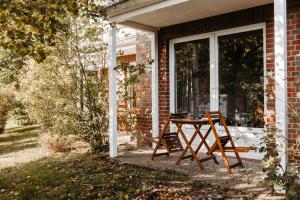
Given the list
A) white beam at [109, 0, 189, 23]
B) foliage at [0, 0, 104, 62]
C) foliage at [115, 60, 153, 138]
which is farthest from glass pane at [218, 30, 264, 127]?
foliage at [0, 0, 104, 62]

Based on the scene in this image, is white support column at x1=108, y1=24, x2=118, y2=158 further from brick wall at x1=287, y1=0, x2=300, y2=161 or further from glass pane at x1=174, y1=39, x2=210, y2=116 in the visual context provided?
brick wall at x1=287, y1=0, x2=300, y2=161

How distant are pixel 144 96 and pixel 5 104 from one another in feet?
22.8

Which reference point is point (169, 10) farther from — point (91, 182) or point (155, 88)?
point (91, 182)

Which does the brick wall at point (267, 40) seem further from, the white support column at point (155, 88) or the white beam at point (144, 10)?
the white beam at point (144, 10)

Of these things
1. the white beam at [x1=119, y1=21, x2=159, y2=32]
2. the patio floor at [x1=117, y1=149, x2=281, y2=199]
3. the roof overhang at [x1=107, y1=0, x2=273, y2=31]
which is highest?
Result: the roof overhang at [x1=107, y1=0, x2=273, y2=31]

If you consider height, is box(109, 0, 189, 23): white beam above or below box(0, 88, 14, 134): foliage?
above

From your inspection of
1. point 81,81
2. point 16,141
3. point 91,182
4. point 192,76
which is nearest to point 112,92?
point 81,81

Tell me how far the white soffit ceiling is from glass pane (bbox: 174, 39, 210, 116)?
647mm

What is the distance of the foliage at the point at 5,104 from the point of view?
510 inches

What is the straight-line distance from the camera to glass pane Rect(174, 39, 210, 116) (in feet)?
24.6

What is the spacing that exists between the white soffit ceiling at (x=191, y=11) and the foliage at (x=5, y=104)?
7736 millimetres

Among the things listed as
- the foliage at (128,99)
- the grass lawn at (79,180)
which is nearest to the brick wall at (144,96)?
the foliage at (128,99)

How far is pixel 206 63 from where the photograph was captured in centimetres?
745

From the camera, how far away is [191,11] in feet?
22.3
